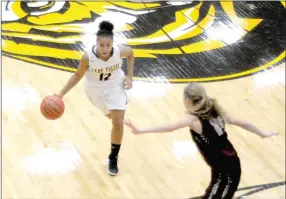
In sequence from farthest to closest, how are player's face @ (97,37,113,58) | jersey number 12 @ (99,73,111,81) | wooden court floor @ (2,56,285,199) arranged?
wooden court floor @ (2,56,285,199)
jersey number 12 @ (99,73,111,81)
player's face @ (97,37,113,58)

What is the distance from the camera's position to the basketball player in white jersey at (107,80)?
15.9 ft

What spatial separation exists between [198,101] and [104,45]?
1112 millimetres

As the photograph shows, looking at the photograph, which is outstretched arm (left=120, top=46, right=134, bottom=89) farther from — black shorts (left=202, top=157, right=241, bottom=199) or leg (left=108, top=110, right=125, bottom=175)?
black shorts (left=202, top=157, right=241, bottom=199)

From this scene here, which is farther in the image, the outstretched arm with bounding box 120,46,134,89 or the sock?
the sock

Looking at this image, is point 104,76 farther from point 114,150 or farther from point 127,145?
point 127,145

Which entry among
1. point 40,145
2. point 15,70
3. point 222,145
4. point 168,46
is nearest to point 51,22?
point 15,70

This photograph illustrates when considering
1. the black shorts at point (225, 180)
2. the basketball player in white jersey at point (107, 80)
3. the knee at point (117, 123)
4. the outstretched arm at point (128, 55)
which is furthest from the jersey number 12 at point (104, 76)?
the black shorts at point (225, 180)

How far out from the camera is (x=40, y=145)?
5.61 m

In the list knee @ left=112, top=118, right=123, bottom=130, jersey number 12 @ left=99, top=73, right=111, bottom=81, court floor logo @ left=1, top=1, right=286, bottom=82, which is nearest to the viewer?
jersey number 12 @ left=99, top=73, right=111, bottom=81

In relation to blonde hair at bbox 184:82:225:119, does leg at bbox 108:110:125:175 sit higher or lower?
lower

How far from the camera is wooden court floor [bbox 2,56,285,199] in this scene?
17.0ft

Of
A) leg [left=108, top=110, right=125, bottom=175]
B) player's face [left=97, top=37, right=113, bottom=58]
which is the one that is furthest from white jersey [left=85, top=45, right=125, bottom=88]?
leg [left=108, top=110, right=125, bottom=175]

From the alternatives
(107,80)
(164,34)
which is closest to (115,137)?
(107,80)

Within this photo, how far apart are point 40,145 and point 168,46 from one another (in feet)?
7.79
